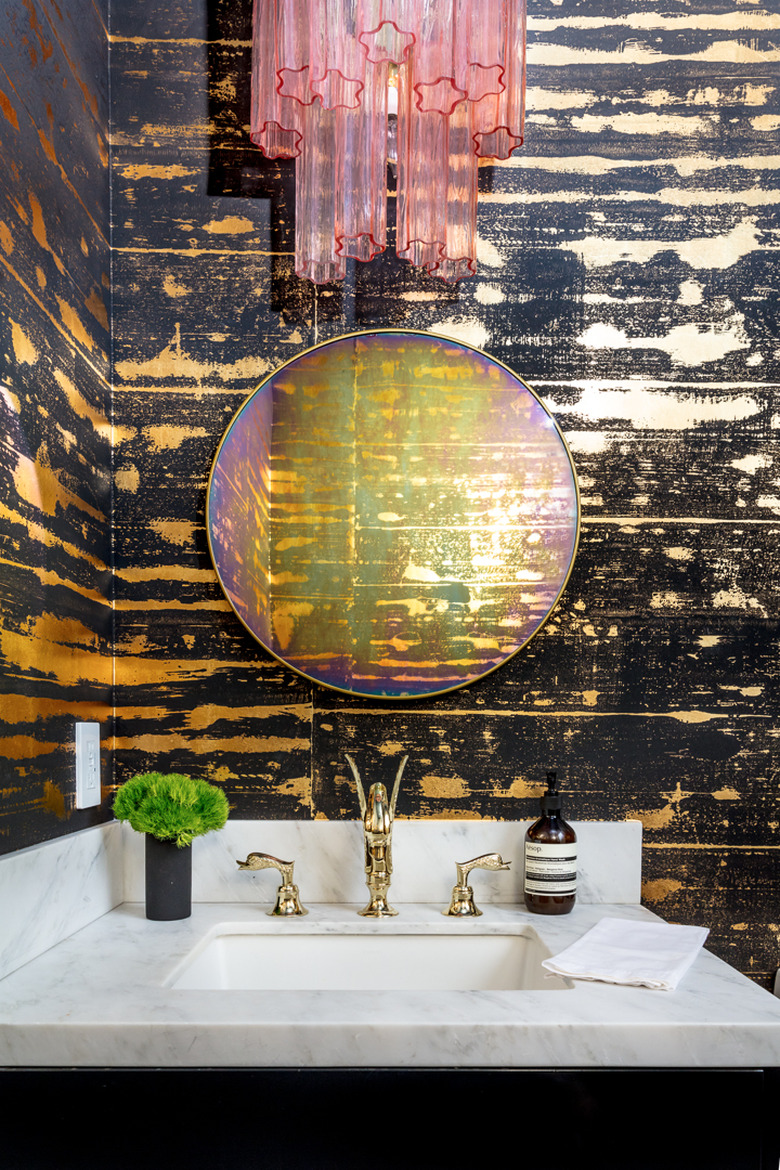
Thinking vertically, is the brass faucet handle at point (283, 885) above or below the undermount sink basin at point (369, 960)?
above

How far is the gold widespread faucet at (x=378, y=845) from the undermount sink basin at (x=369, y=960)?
6 centimetres

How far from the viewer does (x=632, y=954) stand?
1.13 m

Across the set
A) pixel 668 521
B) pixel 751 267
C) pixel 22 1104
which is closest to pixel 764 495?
pixel 668 521

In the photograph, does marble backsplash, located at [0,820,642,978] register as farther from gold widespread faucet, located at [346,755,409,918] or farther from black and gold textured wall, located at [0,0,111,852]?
black and gold textured wall, located at [0,0,111,852]

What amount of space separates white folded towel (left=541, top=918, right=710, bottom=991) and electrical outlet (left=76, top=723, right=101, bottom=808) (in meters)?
0.72

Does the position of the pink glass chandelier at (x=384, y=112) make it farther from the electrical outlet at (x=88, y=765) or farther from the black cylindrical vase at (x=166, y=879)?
the black cylindrical vase at (x=166, y=879)

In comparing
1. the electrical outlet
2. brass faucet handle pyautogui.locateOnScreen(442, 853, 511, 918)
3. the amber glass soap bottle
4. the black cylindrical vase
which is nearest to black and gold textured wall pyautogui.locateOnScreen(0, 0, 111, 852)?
the electrical outlet

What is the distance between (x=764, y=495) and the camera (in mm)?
1543

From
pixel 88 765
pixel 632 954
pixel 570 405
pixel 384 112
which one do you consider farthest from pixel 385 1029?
pixel 384 112

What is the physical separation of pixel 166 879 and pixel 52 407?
27.9 inches

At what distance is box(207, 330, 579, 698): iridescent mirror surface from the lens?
149 cm

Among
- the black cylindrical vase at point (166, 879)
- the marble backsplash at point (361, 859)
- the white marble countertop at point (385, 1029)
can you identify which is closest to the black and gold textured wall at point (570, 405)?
the marble backsplash at point (361, 859)

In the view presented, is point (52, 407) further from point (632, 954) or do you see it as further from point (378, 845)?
point (632, 954)

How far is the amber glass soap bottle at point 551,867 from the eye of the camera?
1.37 m
